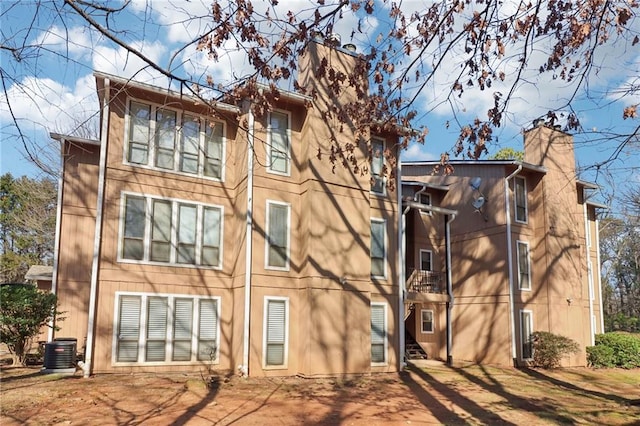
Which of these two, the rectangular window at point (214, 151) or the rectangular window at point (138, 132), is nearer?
the rectangular window at point (138, 132)

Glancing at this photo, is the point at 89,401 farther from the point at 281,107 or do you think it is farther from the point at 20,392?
the point at 281,107

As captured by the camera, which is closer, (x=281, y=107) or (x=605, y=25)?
(x=605, y=25)

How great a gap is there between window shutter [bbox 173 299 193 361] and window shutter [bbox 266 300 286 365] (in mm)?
2152

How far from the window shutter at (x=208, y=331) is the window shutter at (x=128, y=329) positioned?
5.55 feet

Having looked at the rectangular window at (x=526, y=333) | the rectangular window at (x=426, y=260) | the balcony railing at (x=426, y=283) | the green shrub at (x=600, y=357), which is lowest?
the green shrub at (x=600, y=357)

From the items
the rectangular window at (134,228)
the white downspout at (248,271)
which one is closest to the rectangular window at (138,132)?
the rectangular window at (134,228)

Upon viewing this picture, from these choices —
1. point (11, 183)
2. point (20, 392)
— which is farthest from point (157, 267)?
point (11, 183)

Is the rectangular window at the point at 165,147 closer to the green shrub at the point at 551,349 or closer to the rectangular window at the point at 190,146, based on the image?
the rectangular window at the point at 190,146

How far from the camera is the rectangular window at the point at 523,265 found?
20188mm

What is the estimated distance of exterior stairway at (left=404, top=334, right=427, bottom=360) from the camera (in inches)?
797

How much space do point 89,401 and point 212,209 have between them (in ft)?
21.3

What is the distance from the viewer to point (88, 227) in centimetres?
1527

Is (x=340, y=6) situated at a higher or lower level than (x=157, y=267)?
higher

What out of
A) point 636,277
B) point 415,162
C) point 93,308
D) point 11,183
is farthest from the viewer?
point 636,277
